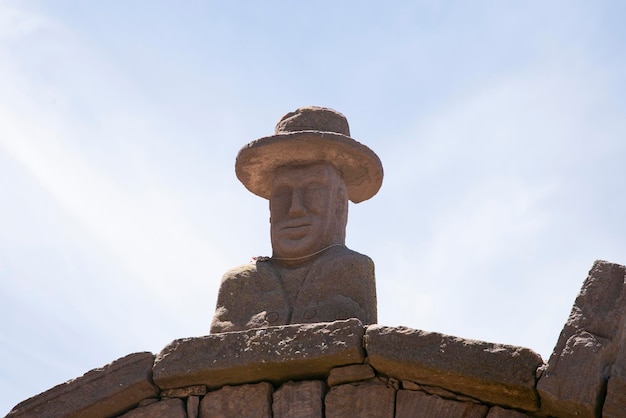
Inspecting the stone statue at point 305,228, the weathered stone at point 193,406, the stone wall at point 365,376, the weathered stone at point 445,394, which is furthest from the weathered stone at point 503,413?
the weathered stone at point 193,406

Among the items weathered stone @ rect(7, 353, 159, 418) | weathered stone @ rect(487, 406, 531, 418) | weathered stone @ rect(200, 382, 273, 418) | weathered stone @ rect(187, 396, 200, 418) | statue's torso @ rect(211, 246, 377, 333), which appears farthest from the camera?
statue's torso @ rect(211, 246, 377, 333)

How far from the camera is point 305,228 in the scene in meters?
8.30

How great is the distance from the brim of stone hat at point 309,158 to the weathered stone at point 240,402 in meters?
2.04

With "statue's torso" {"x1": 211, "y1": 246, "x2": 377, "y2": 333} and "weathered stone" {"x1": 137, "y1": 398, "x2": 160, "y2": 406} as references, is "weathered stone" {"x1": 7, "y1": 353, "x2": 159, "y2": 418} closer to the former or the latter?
"weathered stone" {"x1": 137, "y1": 398, "x2": 160, "y2": 406}

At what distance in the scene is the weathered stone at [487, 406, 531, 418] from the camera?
663cm

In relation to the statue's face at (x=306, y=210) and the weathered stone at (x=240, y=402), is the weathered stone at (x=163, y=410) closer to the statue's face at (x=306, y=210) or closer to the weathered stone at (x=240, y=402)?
the weathered stone at (x=240, y=402)

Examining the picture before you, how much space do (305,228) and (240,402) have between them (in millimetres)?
1654

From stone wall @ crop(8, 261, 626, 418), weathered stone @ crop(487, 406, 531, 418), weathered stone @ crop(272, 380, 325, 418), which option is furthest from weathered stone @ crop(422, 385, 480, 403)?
weathered stone @ crop(272, 380, 325, 418)

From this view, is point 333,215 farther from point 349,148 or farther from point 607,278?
point 607,278

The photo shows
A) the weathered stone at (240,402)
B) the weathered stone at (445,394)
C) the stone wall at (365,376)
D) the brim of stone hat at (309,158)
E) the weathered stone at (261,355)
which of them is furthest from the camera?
the brim of stone hat at (309,158)

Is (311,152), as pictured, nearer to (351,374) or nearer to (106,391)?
(351,374)

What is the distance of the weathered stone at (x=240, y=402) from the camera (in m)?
7.03

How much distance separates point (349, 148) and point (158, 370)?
2290 millimetres

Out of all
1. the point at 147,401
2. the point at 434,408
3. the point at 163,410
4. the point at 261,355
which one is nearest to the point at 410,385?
the point at 434,408
